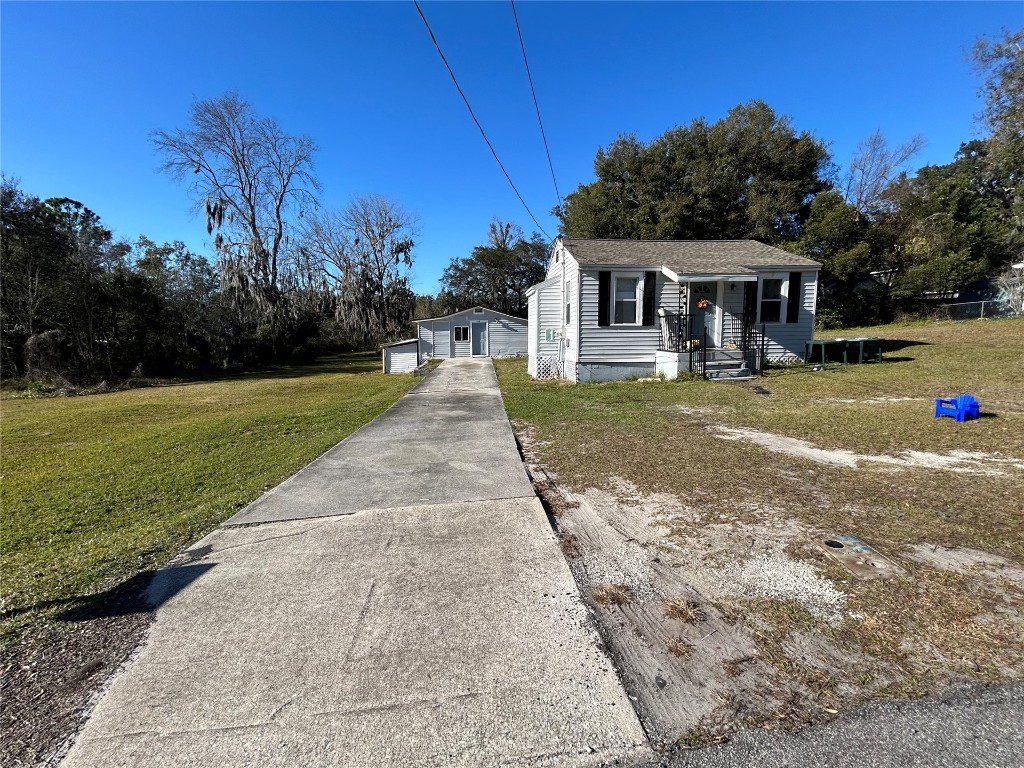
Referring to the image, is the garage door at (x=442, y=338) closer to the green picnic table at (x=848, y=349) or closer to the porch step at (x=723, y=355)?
the porch step at (x=723, y=355)

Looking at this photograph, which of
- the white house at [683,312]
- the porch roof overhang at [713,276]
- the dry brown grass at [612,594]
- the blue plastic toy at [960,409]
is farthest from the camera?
the white house at [683,312]

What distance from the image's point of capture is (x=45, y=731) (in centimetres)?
173

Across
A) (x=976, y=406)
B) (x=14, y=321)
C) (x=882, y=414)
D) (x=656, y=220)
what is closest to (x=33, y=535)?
(x=882, y=414)

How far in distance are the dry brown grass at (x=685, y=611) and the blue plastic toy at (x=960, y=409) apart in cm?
642

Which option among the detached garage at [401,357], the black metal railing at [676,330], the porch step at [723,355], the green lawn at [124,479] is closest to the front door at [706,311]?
the black metal railing at [676,330]

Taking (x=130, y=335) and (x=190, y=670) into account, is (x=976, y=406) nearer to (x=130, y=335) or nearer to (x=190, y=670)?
(x=190, y=670)

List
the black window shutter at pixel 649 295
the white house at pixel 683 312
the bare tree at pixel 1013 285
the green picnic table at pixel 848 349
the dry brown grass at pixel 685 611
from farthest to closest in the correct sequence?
the bare tree at pixel 1013 285 < the green picnic table at pixel 848 349 < the black window shutter at pixel 649 295 < the white house at pixel 683 312 < the dry brown grass at pixel 685 611

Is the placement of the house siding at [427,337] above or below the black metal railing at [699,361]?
above

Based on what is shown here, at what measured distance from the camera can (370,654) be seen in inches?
82.5

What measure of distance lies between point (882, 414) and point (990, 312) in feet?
75.4

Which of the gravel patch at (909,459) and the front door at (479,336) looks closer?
the gravel patch at (909,459)

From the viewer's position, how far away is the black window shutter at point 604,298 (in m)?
12.0

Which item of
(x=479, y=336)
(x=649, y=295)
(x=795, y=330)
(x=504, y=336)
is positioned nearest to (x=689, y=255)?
(x=649, y=295)

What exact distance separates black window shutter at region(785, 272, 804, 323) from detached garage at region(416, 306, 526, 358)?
16.6m
